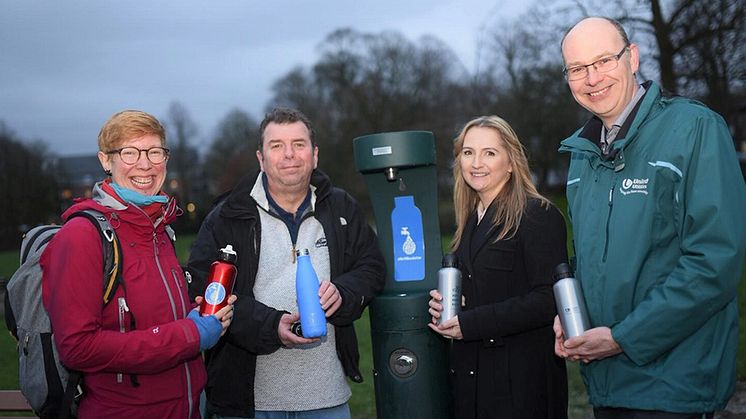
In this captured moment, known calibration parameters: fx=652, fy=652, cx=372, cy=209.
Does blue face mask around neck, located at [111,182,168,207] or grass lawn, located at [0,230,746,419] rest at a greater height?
blue face mask around neck, located at [111,182,168,207]

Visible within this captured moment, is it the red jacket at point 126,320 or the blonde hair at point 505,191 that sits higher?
the blonde hair at point 505,191

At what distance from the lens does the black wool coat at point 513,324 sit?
265 centimetres

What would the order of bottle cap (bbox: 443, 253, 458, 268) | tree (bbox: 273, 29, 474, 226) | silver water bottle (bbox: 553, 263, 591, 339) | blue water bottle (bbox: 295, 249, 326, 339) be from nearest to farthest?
silver water bottle (bbox: 553, 263, 591, 339), blue water bottle (bbox: 295, 249, 326, 339), bottle cap (bbox: 443, 253, 458, 268), tree (bbox: 273, 29, 474, 226)

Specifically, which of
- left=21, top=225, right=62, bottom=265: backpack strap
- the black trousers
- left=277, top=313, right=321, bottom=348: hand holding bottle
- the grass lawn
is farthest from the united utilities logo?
the grass lawn

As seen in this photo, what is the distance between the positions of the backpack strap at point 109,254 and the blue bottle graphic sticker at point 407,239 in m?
1.39

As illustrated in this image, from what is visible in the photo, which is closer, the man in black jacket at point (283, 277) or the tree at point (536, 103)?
the man in black jacket at point (283, 277)

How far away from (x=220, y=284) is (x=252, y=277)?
0.35 m

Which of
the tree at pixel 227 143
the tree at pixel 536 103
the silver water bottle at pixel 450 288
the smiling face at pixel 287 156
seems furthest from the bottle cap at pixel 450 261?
the tree at pixel 227 143

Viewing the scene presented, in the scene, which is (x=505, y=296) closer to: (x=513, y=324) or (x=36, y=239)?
(x=513, y=324)

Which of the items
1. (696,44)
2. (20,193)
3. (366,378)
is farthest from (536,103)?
(20,193)

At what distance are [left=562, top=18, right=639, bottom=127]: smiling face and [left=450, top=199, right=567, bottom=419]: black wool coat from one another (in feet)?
2.00

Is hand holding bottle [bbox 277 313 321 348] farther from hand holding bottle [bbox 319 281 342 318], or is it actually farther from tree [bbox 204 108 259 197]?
tree [bbox 204 108 259 197]

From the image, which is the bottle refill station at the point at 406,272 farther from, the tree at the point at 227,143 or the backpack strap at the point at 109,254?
the tree at the point at 227,143

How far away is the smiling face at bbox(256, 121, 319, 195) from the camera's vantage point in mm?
2885
